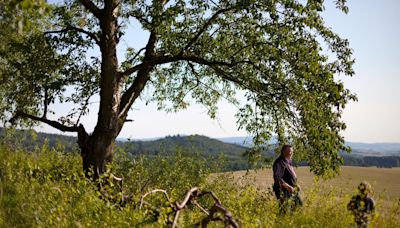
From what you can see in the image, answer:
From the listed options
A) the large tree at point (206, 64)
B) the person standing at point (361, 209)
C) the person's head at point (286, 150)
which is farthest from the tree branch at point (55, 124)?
the person standing at point (361, 209)

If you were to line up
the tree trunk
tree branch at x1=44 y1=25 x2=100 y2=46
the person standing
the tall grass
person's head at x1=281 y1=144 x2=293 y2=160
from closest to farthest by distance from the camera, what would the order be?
the person standing, the tall grass, person's head at x1=281 y1=144 x2=293 y2=160, the tree trunk, tree branch at x1=44 y1=25 x2=100 y2=46

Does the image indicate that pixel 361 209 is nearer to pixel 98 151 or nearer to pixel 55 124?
pixel 98 151

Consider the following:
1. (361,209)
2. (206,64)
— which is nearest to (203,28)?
(206,64)

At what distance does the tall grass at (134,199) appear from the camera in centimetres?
547

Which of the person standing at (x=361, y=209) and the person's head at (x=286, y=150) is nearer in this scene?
the person standing at (x=361, y=209)

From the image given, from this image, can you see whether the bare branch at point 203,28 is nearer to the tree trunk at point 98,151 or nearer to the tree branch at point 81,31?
the tree branch at point 81,31

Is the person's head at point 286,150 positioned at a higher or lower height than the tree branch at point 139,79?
lower

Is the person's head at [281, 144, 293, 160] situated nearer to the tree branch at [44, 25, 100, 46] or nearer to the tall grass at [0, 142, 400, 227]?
the tall grass at [0, 142, 400, 227]

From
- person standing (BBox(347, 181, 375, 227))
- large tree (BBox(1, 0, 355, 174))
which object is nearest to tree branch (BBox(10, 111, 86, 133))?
large tree (BBox(1, 0, 355, 174))

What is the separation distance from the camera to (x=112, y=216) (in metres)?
5.43

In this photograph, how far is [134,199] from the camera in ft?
19.9

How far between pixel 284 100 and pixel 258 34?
1.91m

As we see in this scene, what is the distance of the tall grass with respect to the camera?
215 inches

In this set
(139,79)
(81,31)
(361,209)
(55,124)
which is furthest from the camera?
(55,124)
